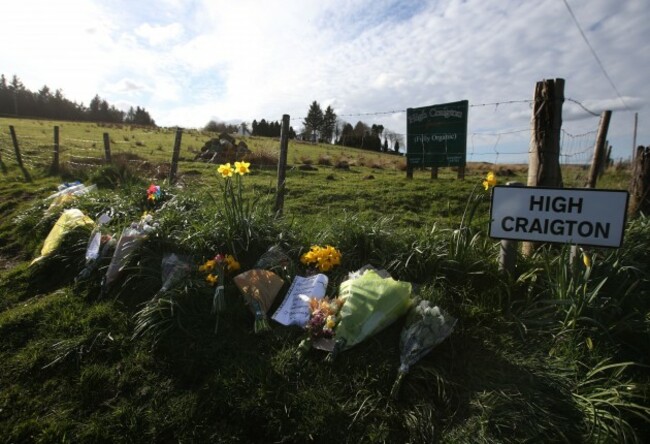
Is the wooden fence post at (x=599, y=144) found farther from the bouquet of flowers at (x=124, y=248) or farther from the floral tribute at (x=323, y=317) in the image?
the bouquet of flowers at (x=124, y=248)

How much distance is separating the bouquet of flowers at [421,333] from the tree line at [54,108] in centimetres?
8305

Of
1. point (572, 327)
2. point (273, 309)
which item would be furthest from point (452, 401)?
point (273, 309)

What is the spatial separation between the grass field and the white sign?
271 mm

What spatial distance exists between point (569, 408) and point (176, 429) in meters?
2.30

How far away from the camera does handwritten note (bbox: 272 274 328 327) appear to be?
122 inches

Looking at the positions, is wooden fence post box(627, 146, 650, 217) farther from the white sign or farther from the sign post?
the sign post

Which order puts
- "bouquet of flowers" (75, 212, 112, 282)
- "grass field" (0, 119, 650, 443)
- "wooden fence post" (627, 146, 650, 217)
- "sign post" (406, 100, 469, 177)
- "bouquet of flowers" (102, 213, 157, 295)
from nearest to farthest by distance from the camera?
"grass field" (0, 119, 650, 443), "bouquet of flowers" (102, 213, 157, 295), "bouquet of flowers" (75, 212, 112, 282), "wooden fence post" (627, 146, 650, 217), "sign post" (406, 100, 469, 177)

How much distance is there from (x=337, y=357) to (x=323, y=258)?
106 centimetres

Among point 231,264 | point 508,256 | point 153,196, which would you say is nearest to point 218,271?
point 231,264

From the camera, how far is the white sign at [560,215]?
8.89ft

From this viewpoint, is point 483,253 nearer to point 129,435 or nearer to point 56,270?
point 129,435

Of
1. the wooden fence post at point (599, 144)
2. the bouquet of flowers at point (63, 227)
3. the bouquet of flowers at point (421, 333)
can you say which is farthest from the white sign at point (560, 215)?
the bouquet of flowers at point (63, 227)

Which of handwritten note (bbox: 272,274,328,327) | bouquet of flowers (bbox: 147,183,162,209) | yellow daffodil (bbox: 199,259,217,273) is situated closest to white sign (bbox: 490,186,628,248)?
handwritten note (bbox: 272,274,328,327)

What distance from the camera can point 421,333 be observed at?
2.60 metres
